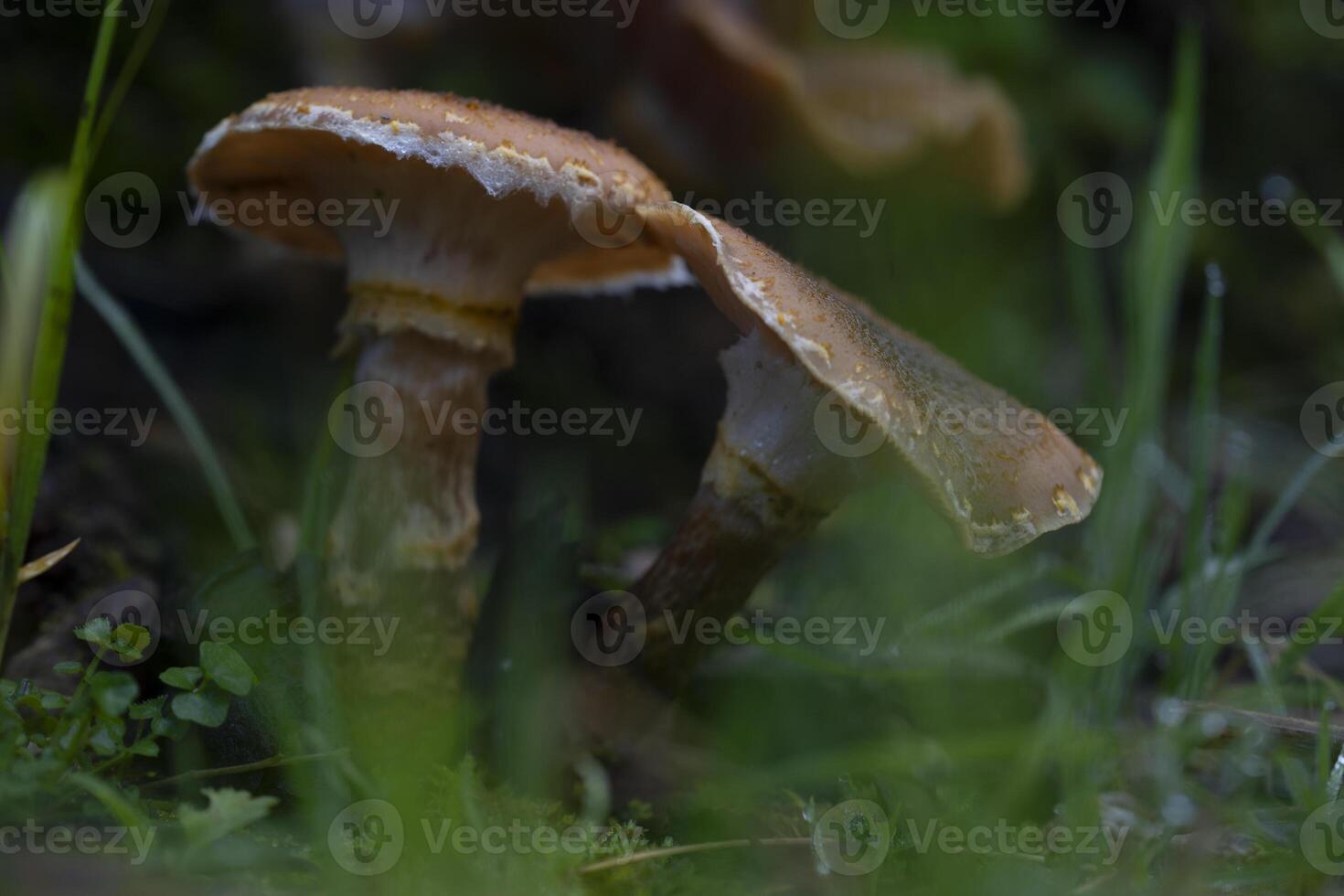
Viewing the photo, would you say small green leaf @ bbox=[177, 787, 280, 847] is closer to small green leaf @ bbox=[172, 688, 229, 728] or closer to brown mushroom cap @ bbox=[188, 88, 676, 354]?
small green leaf @ bbox=[172, 688, 229, 728]

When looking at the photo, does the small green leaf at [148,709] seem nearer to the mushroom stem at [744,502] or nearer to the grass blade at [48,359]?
the grass blade at [48,359]

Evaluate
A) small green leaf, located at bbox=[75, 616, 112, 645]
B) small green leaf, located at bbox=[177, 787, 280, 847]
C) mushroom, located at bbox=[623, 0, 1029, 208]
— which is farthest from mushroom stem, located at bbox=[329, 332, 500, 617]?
mushroom, located at bbox=[623, 0, 1029, 208]

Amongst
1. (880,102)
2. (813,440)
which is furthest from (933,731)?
(880,102)

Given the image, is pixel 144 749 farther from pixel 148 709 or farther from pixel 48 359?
pixel 48 359

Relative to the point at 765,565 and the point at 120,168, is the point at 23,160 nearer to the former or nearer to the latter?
the point at 120,168

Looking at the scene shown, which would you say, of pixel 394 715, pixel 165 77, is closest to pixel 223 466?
pixel 394 715

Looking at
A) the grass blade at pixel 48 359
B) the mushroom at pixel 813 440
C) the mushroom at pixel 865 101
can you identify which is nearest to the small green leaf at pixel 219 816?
the grass blade at pixel 48 359
